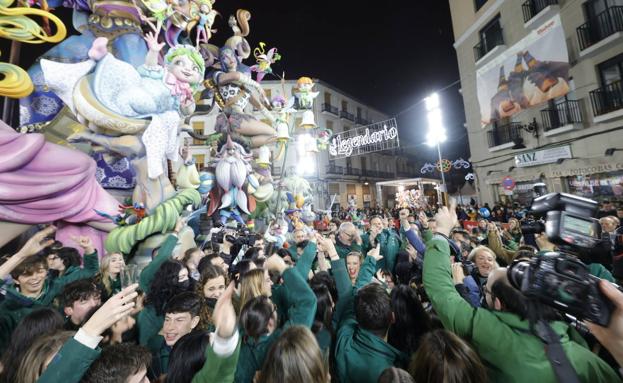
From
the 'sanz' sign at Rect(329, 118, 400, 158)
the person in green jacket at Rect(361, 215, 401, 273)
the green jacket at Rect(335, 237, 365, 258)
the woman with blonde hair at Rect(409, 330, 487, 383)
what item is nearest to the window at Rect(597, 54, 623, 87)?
the 'sanz' sign at Rect(329, 118, 400, 158)

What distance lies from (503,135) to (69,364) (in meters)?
16.2

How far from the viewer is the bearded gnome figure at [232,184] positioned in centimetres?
841

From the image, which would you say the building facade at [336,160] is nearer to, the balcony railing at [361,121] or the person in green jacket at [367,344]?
the balcony railing at [361,121]

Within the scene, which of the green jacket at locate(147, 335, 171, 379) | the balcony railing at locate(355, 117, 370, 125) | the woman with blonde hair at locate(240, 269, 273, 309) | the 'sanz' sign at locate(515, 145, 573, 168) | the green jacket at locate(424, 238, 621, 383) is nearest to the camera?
the green jacket at locate(424, 238, 621, 383)

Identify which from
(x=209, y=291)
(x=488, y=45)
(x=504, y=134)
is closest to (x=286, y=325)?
(x=209, y=291)

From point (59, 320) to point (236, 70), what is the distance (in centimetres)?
869

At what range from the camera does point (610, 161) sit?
9.54 meters

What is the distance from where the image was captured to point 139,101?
604 cm

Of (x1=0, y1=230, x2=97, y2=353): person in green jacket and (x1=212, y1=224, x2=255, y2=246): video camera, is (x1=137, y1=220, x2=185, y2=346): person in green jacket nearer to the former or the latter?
(x1=0, y1=230, x2=97, y2=353): person in green jacket

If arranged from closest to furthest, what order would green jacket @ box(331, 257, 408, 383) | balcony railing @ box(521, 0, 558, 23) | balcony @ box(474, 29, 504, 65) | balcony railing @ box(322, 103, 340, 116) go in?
green jacket @ box(331, 257, 408, 383) < balcony railing @ box(521, 0, 558, 23) < balcony @ box(474, 29, 504, 65) < balcony railing @ box(322, 103, 340, 116)

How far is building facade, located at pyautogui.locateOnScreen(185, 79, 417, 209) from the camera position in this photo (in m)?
22.1

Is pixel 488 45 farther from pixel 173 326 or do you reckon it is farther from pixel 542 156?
pixel 173 326

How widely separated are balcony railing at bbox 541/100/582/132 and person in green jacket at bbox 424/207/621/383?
1271 cm

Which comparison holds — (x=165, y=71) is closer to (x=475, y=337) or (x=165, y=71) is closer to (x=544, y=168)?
(x=475, y=337)
